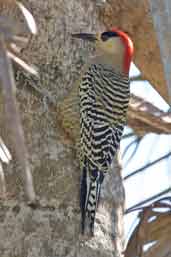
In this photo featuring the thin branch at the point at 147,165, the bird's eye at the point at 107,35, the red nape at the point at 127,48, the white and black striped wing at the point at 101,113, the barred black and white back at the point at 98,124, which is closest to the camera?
the barred black and white back at the point at 98,124

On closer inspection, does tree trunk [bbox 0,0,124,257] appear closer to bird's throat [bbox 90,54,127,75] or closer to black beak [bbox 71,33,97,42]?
black beak [bbox 71,33,97,42]

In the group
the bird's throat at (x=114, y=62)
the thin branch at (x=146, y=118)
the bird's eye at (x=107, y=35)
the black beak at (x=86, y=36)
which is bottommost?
the thin branch at (x=146, y=118)

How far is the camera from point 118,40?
3.36 metres

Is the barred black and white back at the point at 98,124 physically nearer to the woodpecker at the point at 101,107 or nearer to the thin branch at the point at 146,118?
the woodpecker at the point at 101,107

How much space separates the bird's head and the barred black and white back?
70 mm

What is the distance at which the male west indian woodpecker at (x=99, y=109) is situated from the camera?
2.57m

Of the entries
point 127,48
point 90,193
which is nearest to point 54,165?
point 90,193

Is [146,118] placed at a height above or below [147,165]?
above

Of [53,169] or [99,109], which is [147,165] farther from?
[53,169]

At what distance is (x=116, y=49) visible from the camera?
3406 millimetres

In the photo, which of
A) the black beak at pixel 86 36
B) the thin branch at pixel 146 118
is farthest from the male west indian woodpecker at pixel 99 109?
the thin branch at pixel 146 118

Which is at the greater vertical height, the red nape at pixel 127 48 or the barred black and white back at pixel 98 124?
the red nape at pixel 127 48

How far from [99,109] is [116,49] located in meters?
0.57

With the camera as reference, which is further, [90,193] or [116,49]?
[116,49]
